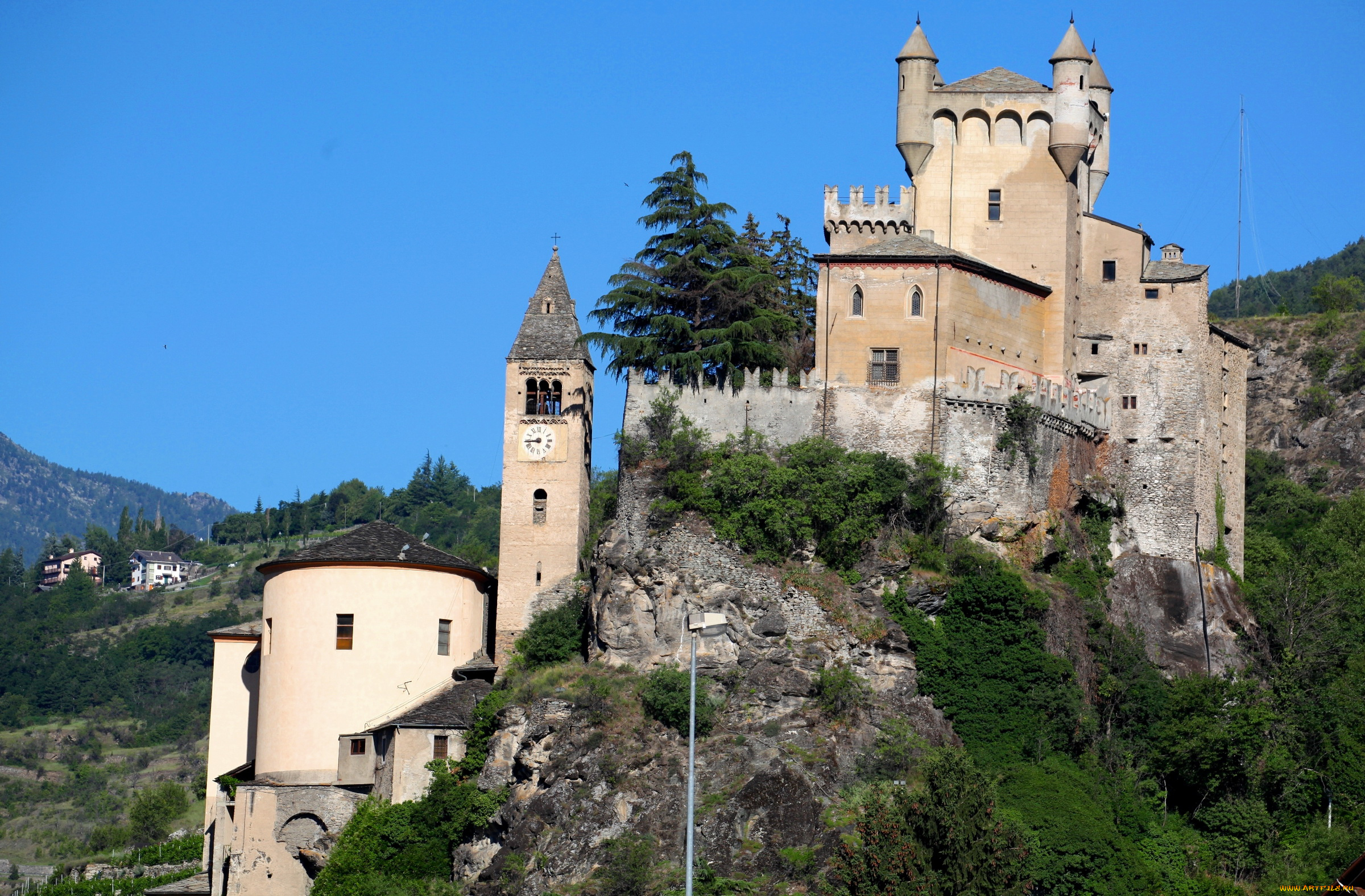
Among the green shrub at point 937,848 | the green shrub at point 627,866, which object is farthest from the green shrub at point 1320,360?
the green shrub at point 627,866

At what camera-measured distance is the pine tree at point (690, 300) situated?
6781 centimetres

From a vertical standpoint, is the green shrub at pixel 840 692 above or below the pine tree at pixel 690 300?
below

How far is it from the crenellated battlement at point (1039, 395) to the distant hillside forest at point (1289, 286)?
7900cm

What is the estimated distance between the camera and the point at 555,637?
64312 mm

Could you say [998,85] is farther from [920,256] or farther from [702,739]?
[702,739]

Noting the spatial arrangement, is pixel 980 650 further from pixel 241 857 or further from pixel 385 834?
pixel 241 857

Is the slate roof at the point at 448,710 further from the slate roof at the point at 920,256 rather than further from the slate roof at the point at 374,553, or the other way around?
the slate roof at the point at 920,256

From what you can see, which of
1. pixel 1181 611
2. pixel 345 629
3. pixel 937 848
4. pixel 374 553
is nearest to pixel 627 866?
pixel 937 848

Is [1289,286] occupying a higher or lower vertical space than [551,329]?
higher

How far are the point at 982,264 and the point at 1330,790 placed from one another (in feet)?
73.2

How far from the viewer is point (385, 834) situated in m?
59.6

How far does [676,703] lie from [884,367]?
15.9m

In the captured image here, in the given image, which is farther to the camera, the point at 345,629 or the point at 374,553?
the point at 374,553

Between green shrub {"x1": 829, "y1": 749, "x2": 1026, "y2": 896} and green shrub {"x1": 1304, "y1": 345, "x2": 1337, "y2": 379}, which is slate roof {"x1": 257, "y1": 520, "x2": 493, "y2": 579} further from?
green shrub {"x1": 1304, "y1": 345, "x2": 1337, "y2": 379}
